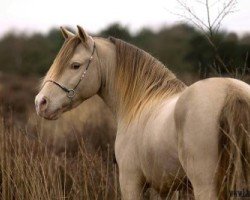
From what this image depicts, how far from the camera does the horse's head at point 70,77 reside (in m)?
4.16

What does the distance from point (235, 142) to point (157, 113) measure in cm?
84

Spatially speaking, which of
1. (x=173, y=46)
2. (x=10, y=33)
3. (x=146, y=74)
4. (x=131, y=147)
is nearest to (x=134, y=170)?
(x=131, y=147)

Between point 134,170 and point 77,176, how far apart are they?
46.2 inches

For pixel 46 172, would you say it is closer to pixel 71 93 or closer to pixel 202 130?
pixel 71 93

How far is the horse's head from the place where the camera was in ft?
13.7

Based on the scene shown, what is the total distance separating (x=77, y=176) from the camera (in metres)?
4.97

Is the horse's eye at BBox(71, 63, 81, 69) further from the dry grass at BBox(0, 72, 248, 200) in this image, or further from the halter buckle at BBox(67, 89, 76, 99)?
the dry grass at BBox(0, 72, 248, 200)

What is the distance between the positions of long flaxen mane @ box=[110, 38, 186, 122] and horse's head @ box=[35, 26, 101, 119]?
221mm

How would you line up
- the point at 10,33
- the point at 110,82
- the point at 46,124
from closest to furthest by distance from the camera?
the point at 110,82, the point at 46,124, the point at 10,33

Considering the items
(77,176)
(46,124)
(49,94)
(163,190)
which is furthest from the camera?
(46,124)

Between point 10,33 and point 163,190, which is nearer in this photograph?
point 163,190

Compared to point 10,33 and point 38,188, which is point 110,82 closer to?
point 38,188

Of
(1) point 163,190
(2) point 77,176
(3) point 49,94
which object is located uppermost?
(3) point 49,94

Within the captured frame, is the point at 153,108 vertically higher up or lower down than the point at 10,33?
higher up
